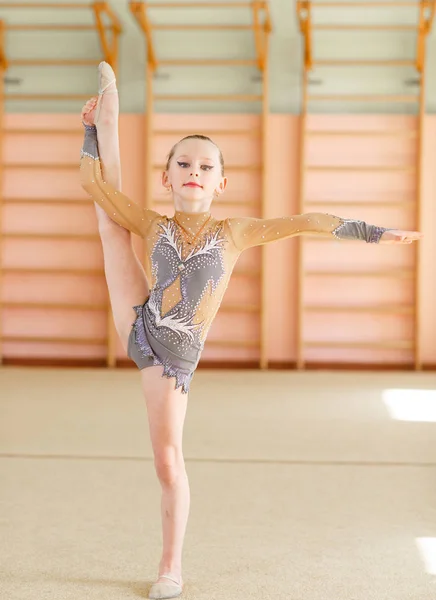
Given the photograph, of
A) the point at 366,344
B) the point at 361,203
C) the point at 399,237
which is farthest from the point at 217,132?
the point at 399,237

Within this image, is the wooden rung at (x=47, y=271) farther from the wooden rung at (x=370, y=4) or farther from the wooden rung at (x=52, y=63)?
the wooden rung at (x=370, y=4)

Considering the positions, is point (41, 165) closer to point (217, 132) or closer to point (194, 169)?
point (217, 132)

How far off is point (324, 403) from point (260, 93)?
8.67 ft

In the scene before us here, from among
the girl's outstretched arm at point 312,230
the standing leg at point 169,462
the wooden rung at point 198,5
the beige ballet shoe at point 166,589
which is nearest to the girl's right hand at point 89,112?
the girl's outstretched arm at point 312,230

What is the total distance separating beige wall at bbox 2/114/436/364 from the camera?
593cm

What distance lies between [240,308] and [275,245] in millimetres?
567

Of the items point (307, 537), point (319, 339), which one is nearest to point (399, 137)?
point (319, 339)

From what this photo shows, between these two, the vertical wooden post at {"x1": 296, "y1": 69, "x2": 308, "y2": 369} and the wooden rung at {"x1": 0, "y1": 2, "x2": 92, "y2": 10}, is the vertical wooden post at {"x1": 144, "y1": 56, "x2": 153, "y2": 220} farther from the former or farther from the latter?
the vertical wooden post at {"x1": 296, "y1": 69, "x2": 308, "y2": 369}

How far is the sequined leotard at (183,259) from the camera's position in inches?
72.8

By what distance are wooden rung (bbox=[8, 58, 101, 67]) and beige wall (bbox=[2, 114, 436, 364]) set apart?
39 cm

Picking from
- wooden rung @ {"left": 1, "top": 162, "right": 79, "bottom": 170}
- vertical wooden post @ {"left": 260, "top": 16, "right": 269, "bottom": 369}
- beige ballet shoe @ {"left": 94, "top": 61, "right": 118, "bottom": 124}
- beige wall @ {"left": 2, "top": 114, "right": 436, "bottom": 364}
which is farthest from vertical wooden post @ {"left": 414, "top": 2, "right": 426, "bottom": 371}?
beige ballet shoe @ {"left": 94, "top": 61, "right": 118, "bottom": 124}

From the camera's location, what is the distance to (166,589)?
71.6 inches

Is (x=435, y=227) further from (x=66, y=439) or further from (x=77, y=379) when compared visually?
(x=66, y=439)

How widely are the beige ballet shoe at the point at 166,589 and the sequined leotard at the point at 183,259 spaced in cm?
45
